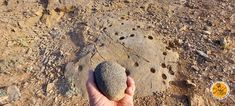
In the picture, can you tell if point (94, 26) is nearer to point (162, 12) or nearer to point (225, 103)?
point (162, 12)

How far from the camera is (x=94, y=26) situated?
4965 millimetres

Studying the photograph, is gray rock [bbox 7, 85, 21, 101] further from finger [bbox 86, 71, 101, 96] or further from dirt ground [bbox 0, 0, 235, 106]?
finger [bbox 86, 71, 101, 96]

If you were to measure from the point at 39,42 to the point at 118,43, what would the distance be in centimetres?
133

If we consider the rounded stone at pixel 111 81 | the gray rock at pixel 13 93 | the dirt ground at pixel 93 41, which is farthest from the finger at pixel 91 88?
the gray rock at pixel 13 93

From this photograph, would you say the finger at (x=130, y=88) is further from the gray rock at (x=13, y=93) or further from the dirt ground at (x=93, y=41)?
the gray rock at (x=13, y=93)

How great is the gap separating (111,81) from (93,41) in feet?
7.22

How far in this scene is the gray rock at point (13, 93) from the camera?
437cm

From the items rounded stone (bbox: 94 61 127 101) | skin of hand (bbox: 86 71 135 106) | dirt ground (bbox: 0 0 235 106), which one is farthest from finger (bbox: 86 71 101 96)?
dirt ground (bbox: 0 0 235 106)

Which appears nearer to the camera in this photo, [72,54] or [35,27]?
[72,54]

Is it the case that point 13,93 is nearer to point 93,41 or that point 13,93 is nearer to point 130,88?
point 93,41

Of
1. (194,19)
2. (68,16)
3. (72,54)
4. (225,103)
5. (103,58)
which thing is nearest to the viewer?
(225,103)

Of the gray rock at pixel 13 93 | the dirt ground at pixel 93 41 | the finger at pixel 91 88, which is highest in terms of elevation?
the finger at pixel 91 88

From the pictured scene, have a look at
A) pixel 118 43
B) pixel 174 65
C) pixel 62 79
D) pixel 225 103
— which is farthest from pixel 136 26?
pixel 225 103

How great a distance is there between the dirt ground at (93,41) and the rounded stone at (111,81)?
1.54 metres
